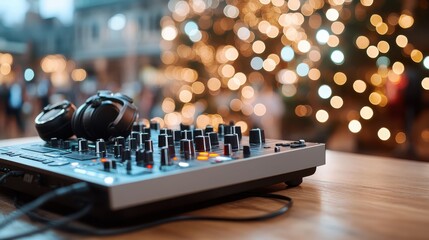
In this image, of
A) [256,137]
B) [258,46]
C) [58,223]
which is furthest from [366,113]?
[58,223]

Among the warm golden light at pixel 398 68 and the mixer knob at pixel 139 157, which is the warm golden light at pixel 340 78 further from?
the mixer knob at pixel 139 157

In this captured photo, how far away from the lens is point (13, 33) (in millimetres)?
2541

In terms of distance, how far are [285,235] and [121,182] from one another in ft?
0.53

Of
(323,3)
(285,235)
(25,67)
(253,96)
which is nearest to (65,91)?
(25,67)

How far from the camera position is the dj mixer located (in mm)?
440

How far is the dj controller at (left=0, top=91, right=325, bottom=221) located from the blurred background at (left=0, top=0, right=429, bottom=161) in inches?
66.1

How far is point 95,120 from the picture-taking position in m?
0.69

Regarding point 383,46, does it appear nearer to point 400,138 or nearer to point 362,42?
point 362,42

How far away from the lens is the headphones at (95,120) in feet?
2.28

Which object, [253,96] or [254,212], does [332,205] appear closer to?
[254,212]

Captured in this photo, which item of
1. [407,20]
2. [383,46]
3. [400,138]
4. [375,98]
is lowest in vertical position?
[400,138]

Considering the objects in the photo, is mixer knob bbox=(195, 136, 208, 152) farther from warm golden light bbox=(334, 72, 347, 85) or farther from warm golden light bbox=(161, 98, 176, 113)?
warm golden light bbox=(161, 98, 176, 113)

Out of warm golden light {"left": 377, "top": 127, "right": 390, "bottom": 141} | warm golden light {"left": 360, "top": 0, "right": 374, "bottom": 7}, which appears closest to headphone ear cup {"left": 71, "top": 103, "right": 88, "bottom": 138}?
warm golden light {"left": 360, "top": 0, "right": 374, "bottom": 7}

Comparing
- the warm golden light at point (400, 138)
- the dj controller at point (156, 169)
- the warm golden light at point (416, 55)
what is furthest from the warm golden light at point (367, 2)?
the dj controller at point (156, 169)
